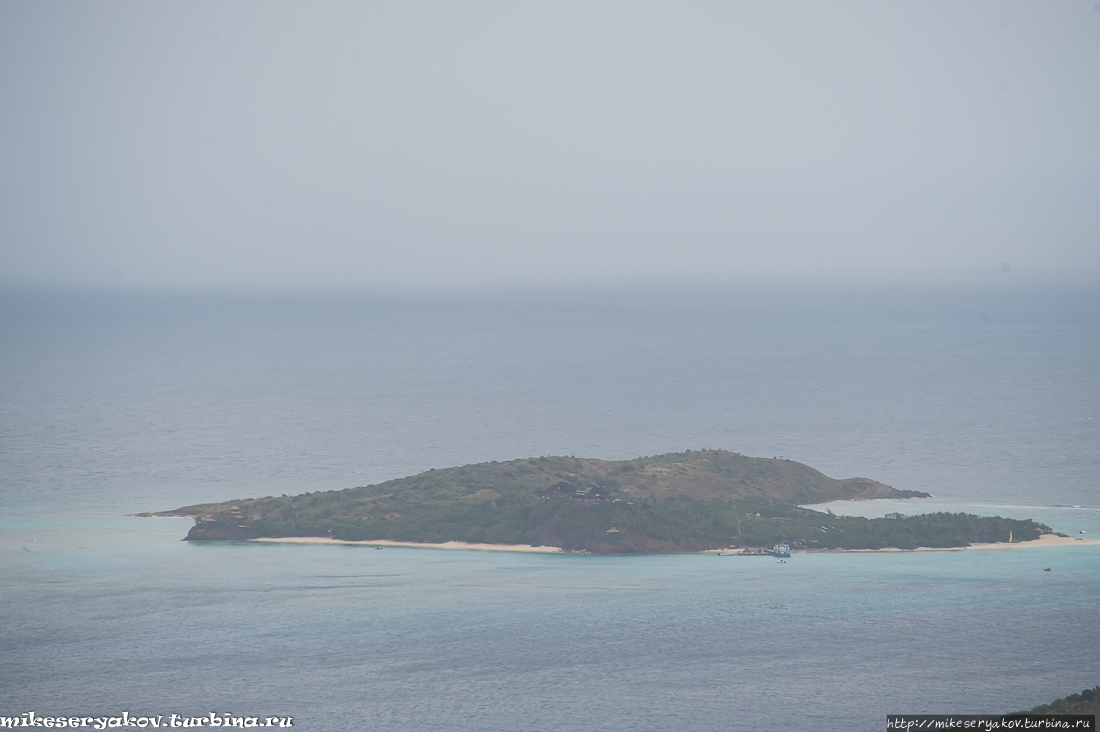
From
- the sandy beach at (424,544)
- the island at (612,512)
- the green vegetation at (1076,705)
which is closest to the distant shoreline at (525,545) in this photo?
the sandy beach at (424,544)

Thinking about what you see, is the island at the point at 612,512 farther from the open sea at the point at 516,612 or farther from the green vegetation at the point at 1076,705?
the green vegetation at the point at 1076,705

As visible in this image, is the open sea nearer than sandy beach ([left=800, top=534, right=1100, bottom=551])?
Yes

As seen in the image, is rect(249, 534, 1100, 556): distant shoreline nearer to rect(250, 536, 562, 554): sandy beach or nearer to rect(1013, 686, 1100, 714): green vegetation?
rect(250, 536, 562, 554): sandy beach

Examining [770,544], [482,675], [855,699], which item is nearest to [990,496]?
[770,544]

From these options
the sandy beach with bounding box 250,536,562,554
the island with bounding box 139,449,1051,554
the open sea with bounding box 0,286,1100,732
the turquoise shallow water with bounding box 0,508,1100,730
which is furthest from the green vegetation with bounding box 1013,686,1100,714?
the sandy beach with bounding box 250,536,562,554

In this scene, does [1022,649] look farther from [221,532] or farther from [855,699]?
[221,532]

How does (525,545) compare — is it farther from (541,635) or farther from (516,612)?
(541,635)

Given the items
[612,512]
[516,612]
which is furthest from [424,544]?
[516,612]
